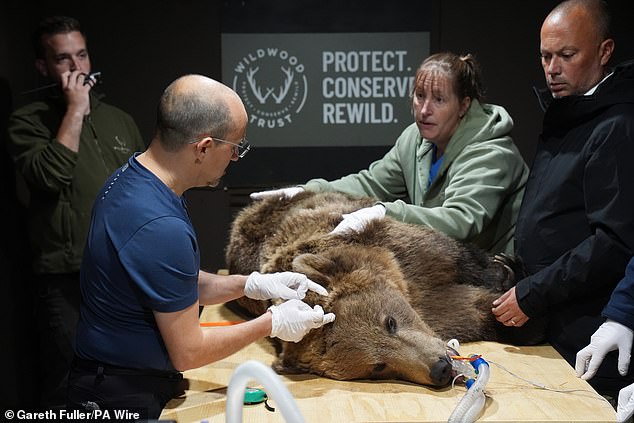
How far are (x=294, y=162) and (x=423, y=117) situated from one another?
52.2 inches

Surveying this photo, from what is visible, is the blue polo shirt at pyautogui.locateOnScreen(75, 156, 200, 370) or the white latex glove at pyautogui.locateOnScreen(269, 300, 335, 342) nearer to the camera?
the blue polo shirt at pyautogui.locateOnScreen(75, 156, 200, 370)

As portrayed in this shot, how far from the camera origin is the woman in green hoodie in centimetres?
326

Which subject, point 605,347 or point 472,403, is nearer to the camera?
point 472,403

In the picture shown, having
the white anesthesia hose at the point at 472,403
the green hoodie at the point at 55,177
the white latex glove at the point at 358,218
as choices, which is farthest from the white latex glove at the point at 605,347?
the green hoodie at the point at 55,177

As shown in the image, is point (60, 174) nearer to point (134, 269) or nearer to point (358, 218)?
point (358, 218)

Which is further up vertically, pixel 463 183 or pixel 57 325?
pixel 463 183

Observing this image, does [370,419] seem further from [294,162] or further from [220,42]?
[220,42]

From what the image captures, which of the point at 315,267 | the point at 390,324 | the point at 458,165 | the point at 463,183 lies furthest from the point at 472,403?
the point at 458,165

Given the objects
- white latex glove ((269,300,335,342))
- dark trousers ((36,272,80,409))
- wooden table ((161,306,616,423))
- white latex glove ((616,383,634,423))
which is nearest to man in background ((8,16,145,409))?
dark trousers ((36,272,80,409))

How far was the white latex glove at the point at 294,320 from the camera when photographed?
8.04 feet

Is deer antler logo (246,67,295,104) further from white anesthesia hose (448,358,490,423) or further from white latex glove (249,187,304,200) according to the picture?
white anesthesia hose (448,358,490,423)

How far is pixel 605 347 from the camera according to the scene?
8.71 feet

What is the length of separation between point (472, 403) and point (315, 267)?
76 cm

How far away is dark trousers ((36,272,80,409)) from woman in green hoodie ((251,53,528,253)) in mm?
1213
